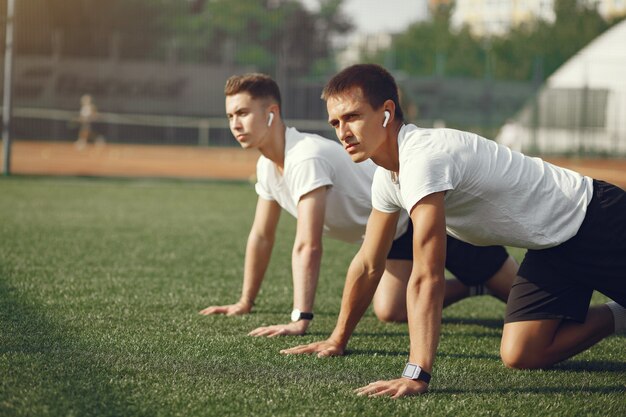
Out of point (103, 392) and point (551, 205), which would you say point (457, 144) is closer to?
point (551, 205)

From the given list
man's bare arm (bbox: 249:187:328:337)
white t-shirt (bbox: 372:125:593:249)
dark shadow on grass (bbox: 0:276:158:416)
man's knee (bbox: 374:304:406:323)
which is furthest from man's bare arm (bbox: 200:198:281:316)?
white t-shirt (bbox: 372:125:593:249)

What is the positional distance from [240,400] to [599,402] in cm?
174

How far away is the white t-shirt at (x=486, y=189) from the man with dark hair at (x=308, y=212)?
1.01 meters

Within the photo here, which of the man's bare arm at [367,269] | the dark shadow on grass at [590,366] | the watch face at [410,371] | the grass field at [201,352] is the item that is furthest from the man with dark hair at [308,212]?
the watch face at [410,371]

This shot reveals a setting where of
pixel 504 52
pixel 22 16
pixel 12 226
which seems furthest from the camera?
pixel 504 52

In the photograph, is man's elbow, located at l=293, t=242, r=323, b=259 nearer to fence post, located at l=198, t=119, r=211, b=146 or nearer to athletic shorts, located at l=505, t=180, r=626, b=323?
athletic shorts, located at l=505, t=180, r=626, b=323

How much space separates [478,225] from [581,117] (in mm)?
28351

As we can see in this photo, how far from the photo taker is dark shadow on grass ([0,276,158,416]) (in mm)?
3807

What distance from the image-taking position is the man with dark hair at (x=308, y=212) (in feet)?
18.3

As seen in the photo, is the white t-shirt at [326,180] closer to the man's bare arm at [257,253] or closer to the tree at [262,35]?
the man's bare arm at [257,253]

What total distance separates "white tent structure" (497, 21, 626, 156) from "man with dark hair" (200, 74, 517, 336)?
2403cm

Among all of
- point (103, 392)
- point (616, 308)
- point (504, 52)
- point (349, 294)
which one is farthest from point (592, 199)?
point (504, 52)

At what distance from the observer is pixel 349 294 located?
483cm

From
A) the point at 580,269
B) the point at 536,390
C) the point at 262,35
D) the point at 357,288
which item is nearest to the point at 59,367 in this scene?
the point at 357,288
